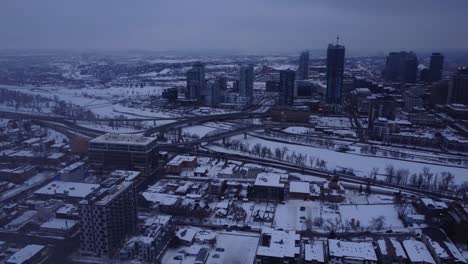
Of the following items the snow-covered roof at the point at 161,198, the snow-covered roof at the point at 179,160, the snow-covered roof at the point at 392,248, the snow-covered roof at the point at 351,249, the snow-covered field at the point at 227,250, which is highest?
the snow-covered roof at the point at 179,160

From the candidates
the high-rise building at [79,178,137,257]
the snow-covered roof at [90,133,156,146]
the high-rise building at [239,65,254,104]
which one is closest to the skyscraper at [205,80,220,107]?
the high-rise building at [239,65,254,104]

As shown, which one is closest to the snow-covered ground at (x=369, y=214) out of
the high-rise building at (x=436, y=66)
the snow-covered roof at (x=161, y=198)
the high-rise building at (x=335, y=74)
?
the snow-covered roof at (x=161, y=198)

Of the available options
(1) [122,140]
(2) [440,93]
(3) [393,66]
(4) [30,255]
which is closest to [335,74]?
(2) [440,93]

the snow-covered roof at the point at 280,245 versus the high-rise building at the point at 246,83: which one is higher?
the high-rise building at the point at 246,83

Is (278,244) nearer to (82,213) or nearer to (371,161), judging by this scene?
(82,213)

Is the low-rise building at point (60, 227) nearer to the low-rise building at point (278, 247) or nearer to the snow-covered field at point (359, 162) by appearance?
the low-rise building at point (278, 247)

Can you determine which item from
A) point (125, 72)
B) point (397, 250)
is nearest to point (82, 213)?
point (397, 250)
